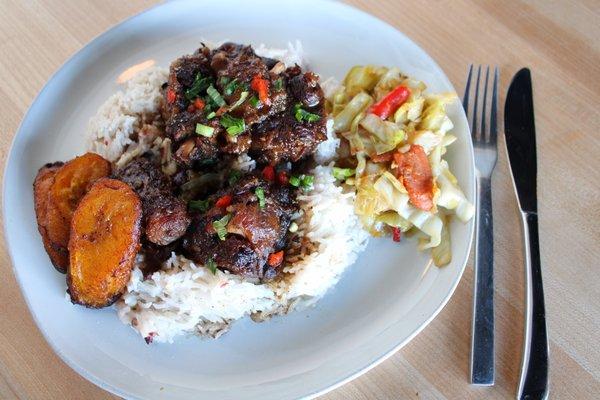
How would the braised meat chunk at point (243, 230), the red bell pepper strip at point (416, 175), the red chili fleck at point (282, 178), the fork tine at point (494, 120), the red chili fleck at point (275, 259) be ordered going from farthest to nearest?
1. the fork tine at point (494, 120)
2. the red chili fleck at point (282, 178)
3. the red bell pepper strip at point (416, 175)
4. the red chili fleck at point (275, 259)
5. the braised meat chunk at point (243, 230)

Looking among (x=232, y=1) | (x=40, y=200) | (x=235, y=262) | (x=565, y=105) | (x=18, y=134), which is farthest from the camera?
(x=232, y=1)

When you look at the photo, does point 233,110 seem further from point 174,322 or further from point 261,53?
point 174,322

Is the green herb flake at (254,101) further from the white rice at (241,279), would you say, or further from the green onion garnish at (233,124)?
the white rice at (241,279)

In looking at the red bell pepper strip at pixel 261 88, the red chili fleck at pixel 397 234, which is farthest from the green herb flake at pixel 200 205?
the red chili fleck at pixel 397 234

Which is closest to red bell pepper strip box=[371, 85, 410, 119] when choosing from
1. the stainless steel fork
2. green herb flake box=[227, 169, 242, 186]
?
the stainless steel fork

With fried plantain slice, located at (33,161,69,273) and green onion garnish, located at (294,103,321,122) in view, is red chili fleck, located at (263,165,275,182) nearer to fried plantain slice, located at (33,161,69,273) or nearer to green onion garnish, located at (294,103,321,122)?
green onion garnish, located at (294,103,321,122)

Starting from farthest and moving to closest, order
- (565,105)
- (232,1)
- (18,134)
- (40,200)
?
(232,1), (565,105), (18,134), (40,200)

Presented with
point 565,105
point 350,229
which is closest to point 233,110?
point 350,229
